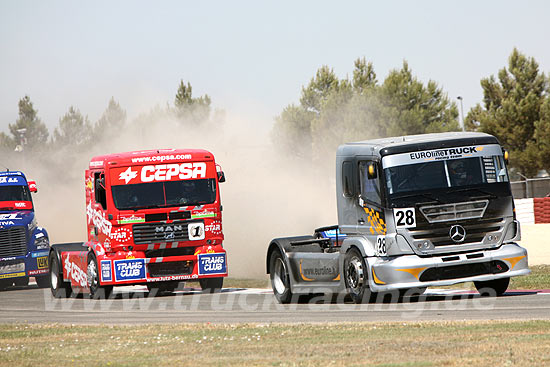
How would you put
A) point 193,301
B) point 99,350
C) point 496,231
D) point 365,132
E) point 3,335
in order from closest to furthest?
point 99,350
point 3,335
point 496,231
point 193,301
point 365,132

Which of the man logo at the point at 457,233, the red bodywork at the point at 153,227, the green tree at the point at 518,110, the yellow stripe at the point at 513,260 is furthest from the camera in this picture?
the green tree at the point at 518,110

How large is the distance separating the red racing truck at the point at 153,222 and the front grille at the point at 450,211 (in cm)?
650

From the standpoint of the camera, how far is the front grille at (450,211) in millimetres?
14578

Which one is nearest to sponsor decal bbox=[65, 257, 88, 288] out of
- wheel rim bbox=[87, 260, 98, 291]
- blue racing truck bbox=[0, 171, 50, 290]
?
wheel rim bbox=[87, 260, 98, 291]

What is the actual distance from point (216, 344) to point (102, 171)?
9844 millimetres

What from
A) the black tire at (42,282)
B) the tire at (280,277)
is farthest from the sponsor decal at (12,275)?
the tire at (280,277)

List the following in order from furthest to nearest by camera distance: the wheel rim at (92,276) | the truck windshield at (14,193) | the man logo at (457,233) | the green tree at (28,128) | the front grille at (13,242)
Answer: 1. the green tree at (28,128)
2. the truck windshield at (14,193)
3. the front grille at (13,242)
4. the wheel rim at (92,276)
5. the man logo at (457,233)

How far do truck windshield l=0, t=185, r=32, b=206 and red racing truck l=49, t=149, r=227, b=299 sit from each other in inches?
251

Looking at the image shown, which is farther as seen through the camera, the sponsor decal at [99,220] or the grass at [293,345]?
the sponsor decal at [99,220]

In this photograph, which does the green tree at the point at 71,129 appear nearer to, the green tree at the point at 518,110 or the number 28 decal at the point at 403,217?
the green tree at the point at 518,110

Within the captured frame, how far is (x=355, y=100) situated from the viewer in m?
62.6

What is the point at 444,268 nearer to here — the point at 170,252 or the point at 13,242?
the point at 170,252

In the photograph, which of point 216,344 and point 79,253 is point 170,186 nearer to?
point 79,253

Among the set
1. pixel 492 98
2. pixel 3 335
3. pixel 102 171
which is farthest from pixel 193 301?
pixel 492 98
